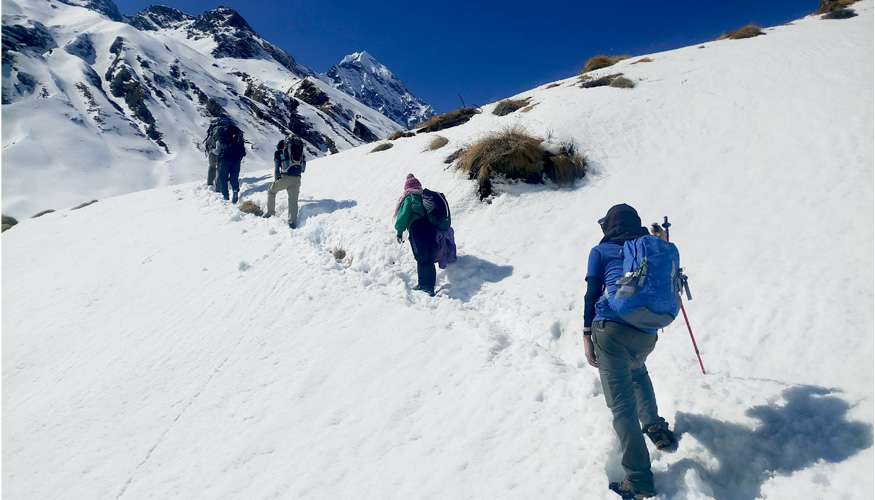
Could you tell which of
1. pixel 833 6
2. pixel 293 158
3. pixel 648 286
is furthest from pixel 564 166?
pixel 833 6

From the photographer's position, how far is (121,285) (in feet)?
29.5

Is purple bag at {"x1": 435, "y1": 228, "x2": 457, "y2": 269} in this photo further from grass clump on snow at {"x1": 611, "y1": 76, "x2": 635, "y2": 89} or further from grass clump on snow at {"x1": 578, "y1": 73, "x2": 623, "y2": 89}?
grass clump on snow at {"x1": 578, "y1": 73, "x2": 623, "y2": 89}

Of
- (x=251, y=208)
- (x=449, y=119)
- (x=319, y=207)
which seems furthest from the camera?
(x=449, y=119)

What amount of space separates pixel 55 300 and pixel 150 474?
6.60 metres

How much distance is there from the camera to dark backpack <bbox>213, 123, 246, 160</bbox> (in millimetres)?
13227

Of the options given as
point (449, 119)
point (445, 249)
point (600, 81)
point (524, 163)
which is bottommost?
point (445, 249)

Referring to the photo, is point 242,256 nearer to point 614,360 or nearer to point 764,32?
point 614,360

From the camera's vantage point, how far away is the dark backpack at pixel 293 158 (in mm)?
10914

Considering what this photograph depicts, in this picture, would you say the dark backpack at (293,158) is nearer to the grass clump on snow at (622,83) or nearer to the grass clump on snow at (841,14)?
the grass clump on snow at (622,83)

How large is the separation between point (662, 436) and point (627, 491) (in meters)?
0.58

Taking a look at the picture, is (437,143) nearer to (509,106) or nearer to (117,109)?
(509,106)

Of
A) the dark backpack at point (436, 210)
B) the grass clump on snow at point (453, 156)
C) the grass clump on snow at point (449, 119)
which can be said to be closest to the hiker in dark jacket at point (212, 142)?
the grass clump on snow at point (453, 156)

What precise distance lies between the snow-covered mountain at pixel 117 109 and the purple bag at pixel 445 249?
45.7m

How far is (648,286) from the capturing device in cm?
330
